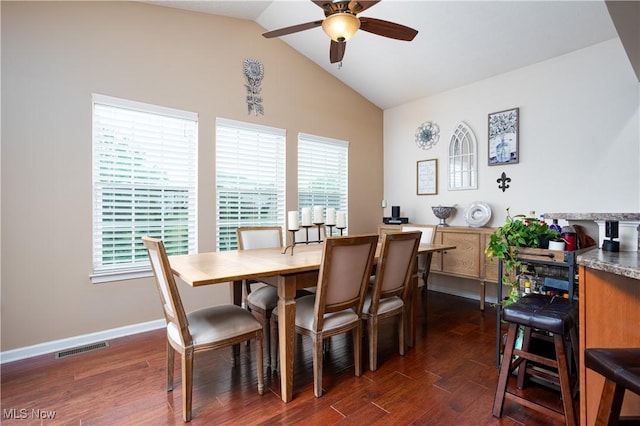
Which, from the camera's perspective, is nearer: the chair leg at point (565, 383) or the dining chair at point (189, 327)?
the chair leg at point (565, 383)

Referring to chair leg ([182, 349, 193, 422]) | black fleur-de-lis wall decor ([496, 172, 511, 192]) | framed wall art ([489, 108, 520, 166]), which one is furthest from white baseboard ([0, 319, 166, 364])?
framed wall art ([489, 108, 520, 166])

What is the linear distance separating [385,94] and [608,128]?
264cm

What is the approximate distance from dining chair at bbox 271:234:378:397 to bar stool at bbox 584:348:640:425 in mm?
1154

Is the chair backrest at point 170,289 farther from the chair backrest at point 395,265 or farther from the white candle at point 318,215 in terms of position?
the chair backrest at point 395,265

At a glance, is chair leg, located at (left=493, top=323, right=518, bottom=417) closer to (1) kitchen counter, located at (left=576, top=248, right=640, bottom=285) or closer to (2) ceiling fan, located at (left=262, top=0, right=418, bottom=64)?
(1) kitchen counter, located at (left=576, top=248, right=640, bottom=285)

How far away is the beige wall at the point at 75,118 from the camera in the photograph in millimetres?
2439

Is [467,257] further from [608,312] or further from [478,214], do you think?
[608,312]

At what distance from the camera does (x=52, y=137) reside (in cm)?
257

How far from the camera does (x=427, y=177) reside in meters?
4.51

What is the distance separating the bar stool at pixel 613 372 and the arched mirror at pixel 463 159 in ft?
10.4

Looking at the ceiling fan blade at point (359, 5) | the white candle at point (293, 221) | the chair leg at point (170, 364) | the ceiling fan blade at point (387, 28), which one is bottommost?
the chair leg at point (170, 364)

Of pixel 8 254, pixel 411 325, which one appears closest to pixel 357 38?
pixel 411 325

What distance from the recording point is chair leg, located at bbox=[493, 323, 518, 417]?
1.68 m

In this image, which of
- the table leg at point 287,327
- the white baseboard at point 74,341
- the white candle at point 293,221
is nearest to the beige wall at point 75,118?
the white baseboard at point 74,341
